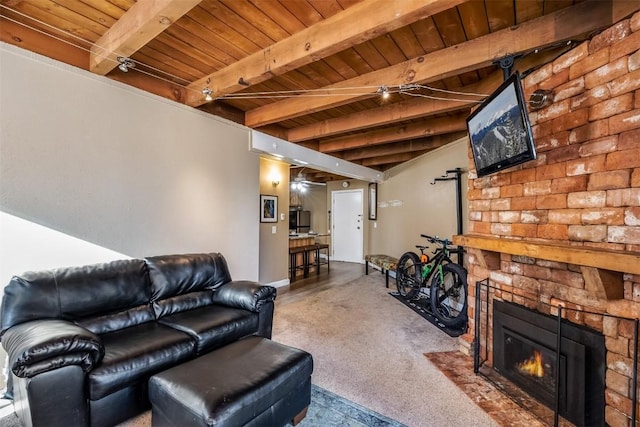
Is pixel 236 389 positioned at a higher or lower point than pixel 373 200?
lower

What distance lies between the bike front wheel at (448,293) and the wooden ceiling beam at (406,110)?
181 cm

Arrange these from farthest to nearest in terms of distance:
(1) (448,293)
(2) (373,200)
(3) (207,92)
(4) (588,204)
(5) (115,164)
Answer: (2) (373,200) < (1) (448,293) < (3) (207,92) < (5) (115,164) < (4) (588,204)

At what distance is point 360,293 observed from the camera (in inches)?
188

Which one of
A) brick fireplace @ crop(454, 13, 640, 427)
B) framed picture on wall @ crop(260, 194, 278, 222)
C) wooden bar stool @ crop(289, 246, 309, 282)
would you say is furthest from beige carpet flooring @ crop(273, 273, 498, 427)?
framed picture on wall @ crop(260, 194, 278, 222)

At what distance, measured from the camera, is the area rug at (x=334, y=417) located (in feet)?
5.80

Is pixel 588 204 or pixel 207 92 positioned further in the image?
pixel 207 92

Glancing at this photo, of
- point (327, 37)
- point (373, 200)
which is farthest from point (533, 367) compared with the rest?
point (373, 200)

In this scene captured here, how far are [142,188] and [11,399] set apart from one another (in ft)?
5.65

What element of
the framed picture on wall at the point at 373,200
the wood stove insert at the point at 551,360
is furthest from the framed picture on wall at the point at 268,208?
the wood stove insert at the point at 551,360

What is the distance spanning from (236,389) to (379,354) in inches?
65.1

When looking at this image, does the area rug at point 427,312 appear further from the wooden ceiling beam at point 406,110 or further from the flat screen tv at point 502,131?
the wooden ceiling beam at point 406,110

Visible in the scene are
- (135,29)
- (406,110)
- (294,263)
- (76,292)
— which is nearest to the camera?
(135,29)

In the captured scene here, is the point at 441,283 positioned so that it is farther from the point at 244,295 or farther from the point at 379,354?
the point at 244,295

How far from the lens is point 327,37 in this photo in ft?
6.64
